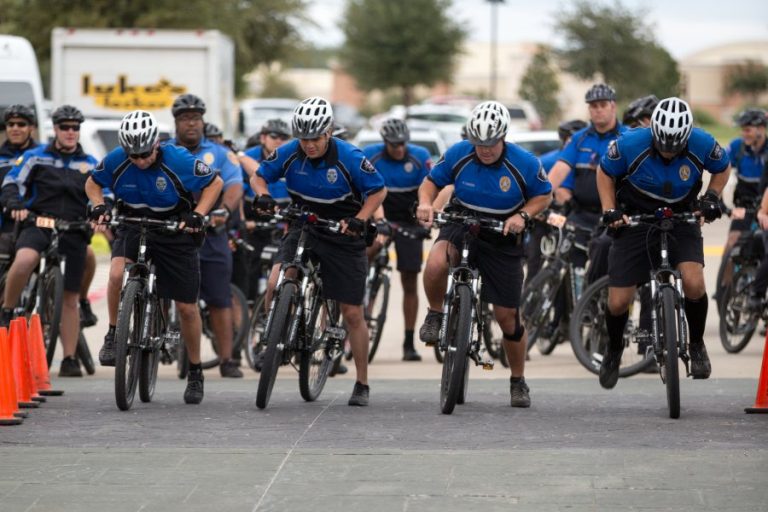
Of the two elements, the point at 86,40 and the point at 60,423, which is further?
the point at 86,40

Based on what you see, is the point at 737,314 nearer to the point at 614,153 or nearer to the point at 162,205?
the point at 614,153

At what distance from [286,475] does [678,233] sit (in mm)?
3168

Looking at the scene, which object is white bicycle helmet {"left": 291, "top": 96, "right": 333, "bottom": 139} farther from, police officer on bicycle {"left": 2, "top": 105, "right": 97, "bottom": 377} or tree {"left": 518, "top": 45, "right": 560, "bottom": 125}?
tree {"left": 518, "top": 45, "right": 560, "bottom": 125}

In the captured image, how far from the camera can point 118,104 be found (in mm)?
28047

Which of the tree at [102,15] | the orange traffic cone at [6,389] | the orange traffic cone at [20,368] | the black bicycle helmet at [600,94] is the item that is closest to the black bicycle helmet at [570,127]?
the black bicycle helmet at [600,94]

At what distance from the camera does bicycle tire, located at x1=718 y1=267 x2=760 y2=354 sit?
1352 cm

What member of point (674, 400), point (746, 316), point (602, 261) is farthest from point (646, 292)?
point (746, 316)

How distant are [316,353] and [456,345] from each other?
48.4 inches

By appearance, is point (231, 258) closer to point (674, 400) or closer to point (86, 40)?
point (674, 400)

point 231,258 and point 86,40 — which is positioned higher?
point 86,40

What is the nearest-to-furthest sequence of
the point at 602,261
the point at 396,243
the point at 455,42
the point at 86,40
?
the point at 602,261 → the point at 396,243 → the point at 86,40 → the point at 455,42

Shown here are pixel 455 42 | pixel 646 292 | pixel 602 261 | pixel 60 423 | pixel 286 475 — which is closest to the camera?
pixel 286 475

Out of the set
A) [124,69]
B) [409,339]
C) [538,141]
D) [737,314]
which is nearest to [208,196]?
[409,339]

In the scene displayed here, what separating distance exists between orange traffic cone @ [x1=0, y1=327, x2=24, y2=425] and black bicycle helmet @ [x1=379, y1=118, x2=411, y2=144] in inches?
184
